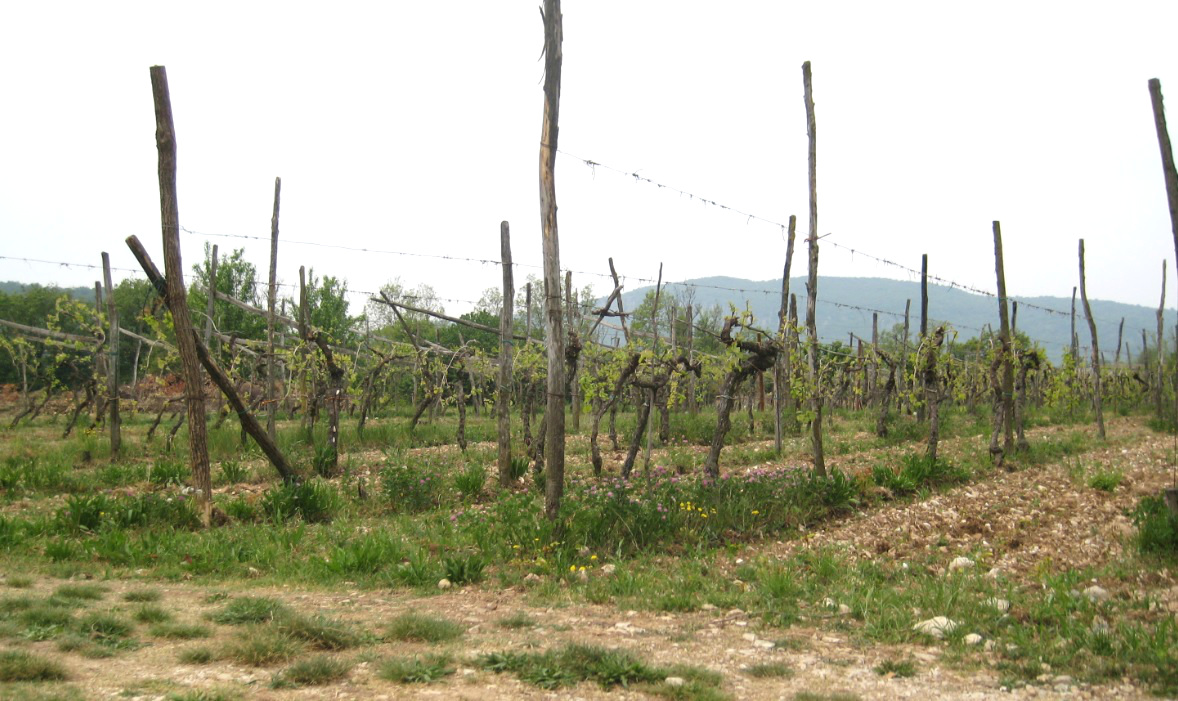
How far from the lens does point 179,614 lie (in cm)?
493

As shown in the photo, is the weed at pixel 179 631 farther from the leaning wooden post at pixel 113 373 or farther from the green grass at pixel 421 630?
the leaning wooden post at pixel 113 373

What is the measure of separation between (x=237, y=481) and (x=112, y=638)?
6.77 m

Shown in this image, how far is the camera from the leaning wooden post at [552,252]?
7.18 metres

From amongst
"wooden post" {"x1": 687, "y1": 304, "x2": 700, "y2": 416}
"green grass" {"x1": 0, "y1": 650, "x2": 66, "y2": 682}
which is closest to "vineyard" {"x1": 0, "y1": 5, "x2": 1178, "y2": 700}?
"green grass" {"x1": 0, "y1": 650, "x2": 66, "y2": 682}

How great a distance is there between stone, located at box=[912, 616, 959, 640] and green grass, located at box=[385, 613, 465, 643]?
8.88 feet

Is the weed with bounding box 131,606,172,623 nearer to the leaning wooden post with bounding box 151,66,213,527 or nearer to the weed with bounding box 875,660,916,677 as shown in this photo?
the leaning wooden post with bounding box 151,66,213,527

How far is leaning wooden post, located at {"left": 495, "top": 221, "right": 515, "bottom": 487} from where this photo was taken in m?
9.99

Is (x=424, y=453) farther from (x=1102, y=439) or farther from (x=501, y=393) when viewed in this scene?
(x=1102, y=439)

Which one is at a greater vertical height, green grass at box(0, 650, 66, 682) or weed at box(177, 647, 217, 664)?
green grass at box(0, 650, 66, 682)

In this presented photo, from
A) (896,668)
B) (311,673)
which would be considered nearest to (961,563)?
(896,668)

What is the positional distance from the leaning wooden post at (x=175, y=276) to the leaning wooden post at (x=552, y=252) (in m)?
3.20

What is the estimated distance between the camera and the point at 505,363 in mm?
10242

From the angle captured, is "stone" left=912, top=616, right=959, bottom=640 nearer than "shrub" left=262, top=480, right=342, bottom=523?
Yes

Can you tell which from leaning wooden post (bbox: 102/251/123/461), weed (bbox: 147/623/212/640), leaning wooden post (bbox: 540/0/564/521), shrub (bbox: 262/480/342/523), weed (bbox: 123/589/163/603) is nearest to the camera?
weed (bbox: 147/623/212/640)
